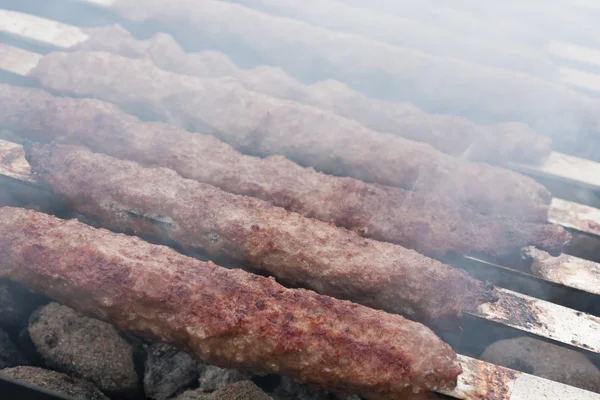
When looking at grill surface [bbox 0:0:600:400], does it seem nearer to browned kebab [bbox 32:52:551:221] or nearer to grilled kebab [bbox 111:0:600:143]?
browned kebab [bbox 32:52:551:221]

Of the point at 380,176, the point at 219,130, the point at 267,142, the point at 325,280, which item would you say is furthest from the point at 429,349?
the point at 219,130

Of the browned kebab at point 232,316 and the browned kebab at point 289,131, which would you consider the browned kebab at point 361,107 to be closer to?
the browned kebab at point 289,131

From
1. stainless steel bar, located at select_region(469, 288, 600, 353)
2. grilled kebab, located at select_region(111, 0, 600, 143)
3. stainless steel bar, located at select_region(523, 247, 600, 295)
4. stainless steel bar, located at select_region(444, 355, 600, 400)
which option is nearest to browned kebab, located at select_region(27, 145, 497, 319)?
stainless steel bar, located at select_region(469, 288, 600, 353)

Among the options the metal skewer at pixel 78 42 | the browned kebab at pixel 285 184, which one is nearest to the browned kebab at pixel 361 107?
the metal skewer at pixel 78 42

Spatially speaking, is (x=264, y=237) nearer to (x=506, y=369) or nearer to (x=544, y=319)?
(x=506, y=369)

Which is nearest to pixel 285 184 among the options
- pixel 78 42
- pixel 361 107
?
pixel 361 107
